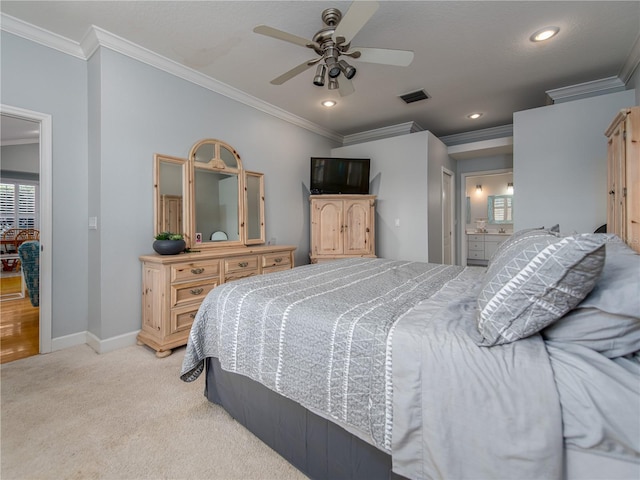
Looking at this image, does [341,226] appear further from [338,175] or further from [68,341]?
[68,341]

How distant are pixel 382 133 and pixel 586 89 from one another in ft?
8.50

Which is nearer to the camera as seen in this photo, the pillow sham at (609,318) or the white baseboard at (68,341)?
the pillow sham at (609,318)

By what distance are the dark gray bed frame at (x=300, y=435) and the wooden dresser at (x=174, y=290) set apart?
1.09 meters

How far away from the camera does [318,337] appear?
1.14 meters

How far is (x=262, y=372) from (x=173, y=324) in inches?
63.3

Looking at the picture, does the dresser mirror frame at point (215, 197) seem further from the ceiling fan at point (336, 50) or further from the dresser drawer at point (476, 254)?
the dresser drawer at point (476, 254)

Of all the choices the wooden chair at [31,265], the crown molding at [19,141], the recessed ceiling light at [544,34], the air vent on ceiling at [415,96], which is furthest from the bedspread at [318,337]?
the crown molding at [19,141]

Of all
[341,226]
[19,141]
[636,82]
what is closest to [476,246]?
[341,226]

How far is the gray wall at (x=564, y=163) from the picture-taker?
3227mm

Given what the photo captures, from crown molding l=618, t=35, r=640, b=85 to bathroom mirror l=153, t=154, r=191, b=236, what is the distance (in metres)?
4.43

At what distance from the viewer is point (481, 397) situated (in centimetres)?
82

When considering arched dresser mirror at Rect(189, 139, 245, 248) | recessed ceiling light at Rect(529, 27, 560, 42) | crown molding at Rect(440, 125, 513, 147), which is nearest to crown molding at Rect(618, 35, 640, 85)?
recessed ceiling light at Rect(529, 27, 560, 42)

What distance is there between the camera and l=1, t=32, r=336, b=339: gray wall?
8.28 ft

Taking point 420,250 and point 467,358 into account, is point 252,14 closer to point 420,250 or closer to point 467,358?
point 467,358
